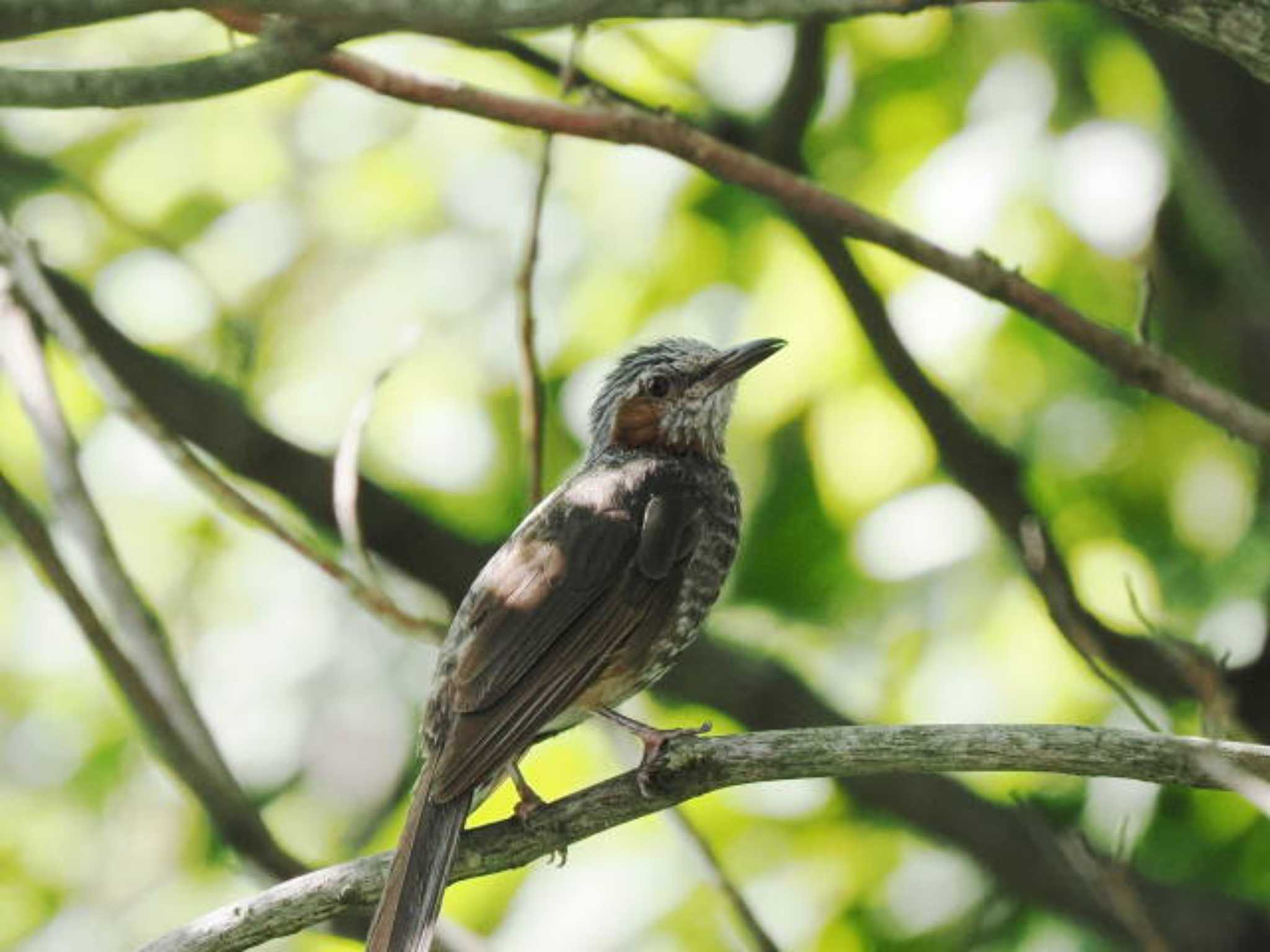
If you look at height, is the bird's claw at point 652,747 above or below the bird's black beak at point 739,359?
below

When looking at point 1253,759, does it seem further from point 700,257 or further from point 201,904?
point 201,904

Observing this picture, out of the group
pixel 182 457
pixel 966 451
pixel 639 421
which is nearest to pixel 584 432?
pixel 639 421

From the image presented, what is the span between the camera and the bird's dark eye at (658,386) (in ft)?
17.5

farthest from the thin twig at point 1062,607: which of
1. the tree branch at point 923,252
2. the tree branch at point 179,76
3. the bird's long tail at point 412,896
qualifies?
the tree branch at point 179,76

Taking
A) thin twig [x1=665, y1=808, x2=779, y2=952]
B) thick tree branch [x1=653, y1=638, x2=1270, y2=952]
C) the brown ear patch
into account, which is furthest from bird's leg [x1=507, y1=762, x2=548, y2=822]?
the brown ear patch

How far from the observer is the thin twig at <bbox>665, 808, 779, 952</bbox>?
450 centimetres

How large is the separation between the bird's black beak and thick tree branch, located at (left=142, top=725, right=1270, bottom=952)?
167 centimetres

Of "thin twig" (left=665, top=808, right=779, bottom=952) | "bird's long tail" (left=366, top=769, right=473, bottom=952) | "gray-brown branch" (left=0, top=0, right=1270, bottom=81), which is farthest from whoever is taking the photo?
"thin twig" (left=665, top=808, right=779, bottom=952)

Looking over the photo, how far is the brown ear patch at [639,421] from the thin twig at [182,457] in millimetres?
807

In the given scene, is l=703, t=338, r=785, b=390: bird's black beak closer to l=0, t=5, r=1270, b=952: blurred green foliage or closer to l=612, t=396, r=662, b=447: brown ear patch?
l=612, t=396, r=662, b=447: brown ear patch

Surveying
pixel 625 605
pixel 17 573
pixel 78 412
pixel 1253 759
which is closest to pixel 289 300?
pixel 78 412

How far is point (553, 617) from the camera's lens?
171 inches

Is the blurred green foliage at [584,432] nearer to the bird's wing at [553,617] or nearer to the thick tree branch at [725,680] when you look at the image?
the thick tree branch at [725,680]

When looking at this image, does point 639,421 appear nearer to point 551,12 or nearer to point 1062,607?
point 1062,607
